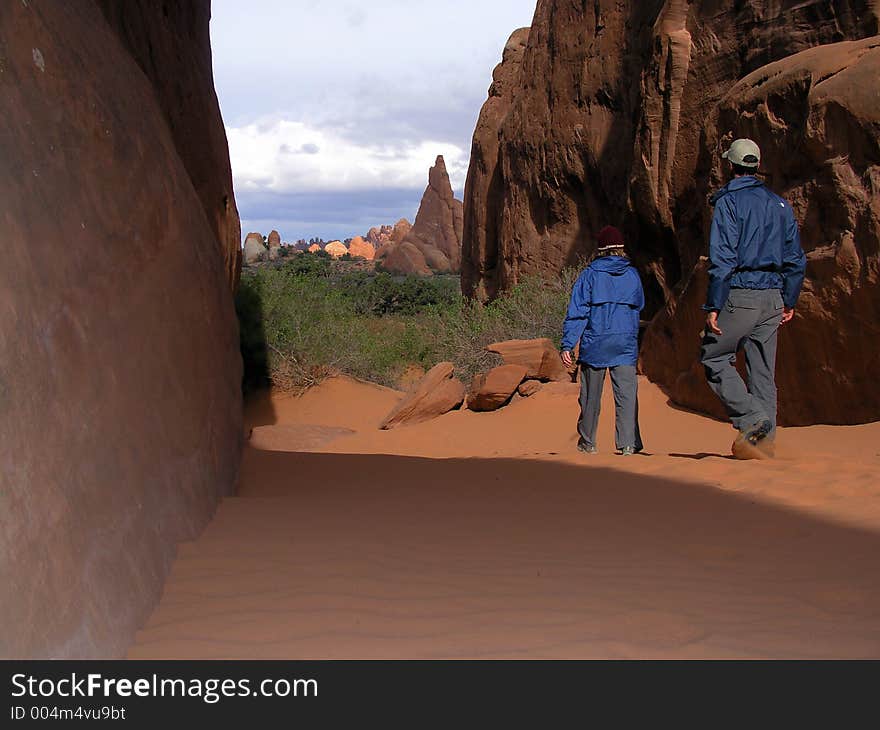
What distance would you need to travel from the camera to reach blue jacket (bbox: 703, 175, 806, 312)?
5.71 metres

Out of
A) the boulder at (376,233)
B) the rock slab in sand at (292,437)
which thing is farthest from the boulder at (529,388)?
the boulder at (376,233)

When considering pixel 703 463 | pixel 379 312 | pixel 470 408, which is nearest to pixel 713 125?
pixel 470 408

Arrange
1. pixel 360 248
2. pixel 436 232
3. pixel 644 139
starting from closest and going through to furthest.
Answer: pixel 644 139 → pixel 436 232 → pixel 360 248

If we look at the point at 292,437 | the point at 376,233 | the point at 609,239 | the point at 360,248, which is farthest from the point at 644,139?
the point at 376,233

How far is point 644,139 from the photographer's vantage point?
1418 cm

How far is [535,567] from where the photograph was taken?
3512 millimetres

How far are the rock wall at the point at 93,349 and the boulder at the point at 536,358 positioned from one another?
8365mm

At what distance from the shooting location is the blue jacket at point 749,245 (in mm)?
5715

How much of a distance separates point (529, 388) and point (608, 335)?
5.77 meters

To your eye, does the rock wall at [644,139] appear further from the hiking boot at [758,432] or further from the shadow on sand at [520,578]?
the shadow on sand at [520,578]

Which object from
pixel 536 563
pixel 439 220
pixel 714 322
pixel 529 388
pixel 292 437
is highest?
pixel 439 220

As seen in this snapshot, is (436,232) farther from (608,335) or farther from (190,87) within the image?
(608,335)
